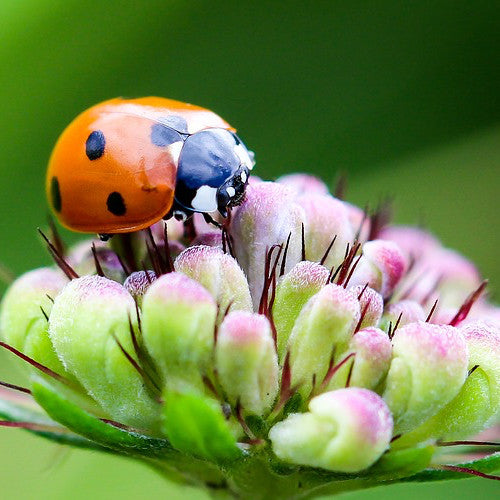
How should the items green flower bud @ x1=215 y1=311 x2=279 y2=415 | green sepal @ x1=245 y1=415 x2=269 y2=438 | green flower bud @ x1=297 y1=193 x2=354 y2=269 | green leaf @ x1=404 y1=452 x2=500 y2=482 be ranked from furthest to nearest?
1. green flower bud @ x1=297 y1=193 x2=354 y2=269
2. green leaf @ x1=404 y1=452 x2=500 y2=482
3. green sepal @ x1=245 y1=415 x2=269 y2=438
4. green flower bud @ x1=215 y1=311 x2=279 y2=415

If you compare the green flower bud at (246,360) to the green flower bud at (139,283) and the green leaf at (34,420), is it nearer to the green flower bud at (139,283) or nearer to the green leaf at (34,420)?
the green flower bud at (139,283)

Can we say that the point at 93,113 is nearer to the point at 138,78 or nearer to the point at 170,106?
the point at 170,106

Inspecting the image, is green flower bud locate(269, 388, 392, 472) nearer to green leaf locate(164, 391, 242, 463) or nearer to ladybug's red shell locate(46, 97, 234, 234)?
green leaf locate(164, 391, 242, 463)

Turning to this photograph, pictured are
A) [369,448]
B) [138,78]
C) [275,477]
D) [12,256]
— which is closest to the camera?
[369,448]

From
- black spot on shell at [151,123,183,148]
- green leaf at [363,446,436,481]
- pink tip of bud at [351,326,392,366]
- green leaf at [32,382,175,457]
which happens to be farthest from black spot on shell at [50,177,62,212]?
green leaf at [363,446,436,481]

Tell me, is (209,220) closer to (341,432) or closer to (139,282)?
(139,282)

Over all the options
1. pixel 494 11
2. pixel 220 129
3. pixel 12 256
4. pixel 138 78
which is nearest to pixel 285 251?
pixel 220 129
